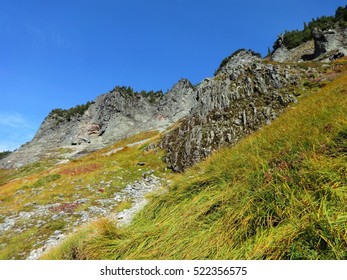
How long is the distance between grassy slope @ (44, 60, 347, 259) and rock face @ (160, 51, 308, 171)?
17.2 m

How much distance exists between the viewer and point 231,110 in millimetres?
28641

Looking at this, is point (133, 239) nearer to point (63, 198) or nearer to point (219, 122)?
point (63, 198)

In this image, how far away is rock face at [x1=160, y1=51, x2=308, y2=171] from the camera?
25.2 metres

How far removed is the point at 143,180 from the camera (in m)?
24.6

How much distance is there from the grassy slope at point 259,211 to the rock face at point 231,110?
17.2m

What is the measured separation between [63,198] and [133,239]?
50.8ft

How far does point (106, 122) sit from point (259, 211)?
10929cm

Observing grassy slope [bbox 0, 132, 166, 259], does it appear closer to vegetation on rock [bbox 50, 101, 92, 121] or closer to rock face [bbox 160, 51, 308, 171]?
rock face [bbox 160, 51, 308, 171]

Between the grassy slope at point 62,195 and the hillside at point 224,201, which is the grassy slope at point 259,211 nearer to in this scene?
the hillside at point 224,201

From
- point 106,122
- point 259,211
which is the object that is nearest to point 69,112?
point 106,122

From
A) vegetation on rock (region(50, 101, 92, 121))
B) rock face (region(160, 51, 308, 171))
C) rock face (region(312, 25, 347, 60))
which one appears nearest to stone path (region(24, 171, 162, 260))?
rock face (region(160, 51, 308, 171))

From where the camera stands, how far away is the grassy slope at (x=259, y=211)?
157 inches

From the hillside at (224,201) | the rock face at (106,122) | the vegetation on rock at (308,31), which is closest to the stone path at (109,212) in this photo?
the hillside at (224,201)

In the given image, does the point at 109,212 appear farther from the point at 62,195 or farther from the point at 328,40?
the point at 328,40
